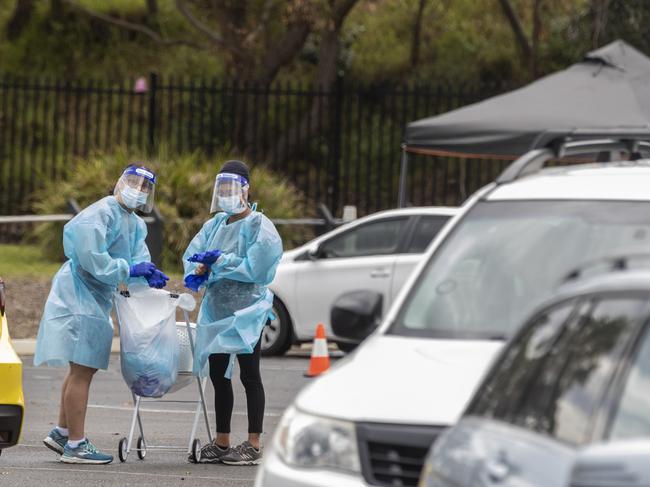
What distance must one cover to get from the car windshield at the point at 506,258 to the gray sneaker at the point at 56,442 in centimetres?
364

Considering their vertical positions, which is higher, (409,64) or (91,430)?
(409,64)

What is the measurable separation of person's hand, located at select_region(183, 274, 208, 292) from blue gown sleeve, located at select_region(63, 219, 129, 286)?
0.33 meters

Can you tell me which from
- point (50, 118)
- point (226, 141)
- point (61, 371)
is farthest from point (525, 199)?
point (50, 118)

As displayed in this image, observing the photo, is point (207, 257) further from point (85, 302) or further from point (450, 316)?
point (450, 316)

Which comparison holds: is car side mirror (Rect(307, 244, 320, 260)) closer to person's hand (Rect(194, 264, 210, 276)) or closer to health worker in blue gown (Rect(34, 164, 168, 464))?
health worker in blue gown (Rect(34, 164, 168, 464))

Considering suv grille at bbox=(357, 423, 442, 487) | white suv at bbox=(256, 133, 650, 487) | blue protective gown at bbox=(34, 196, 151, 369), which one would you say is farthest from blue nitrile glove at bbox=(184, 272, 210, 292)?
suv grille at bbox=(357, 423, 442, 487)

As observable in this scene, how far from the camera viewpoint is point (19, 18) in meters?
29.0

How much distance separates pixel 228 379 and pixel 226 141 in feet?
54.8

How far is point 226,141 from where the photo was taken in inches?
1003

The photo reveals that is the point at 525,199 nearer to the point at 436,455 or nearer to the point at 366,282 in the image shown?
the point at 436,455

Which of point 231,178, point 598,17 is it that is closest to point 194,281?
point 231,178

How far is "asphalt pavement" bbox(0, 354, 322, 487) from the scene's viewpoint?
847cm

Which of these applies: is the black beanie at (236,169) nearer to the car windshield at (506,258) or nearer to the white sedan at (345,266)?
the car windshield at (506,258)

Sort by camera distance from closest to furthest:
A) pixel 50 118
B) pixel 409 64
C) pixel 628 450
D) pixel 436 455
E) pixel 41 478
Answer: pixel 628 450 < pixel 436 455 < pixel 41 478 < pixel 50 118 < pixel 409 64
